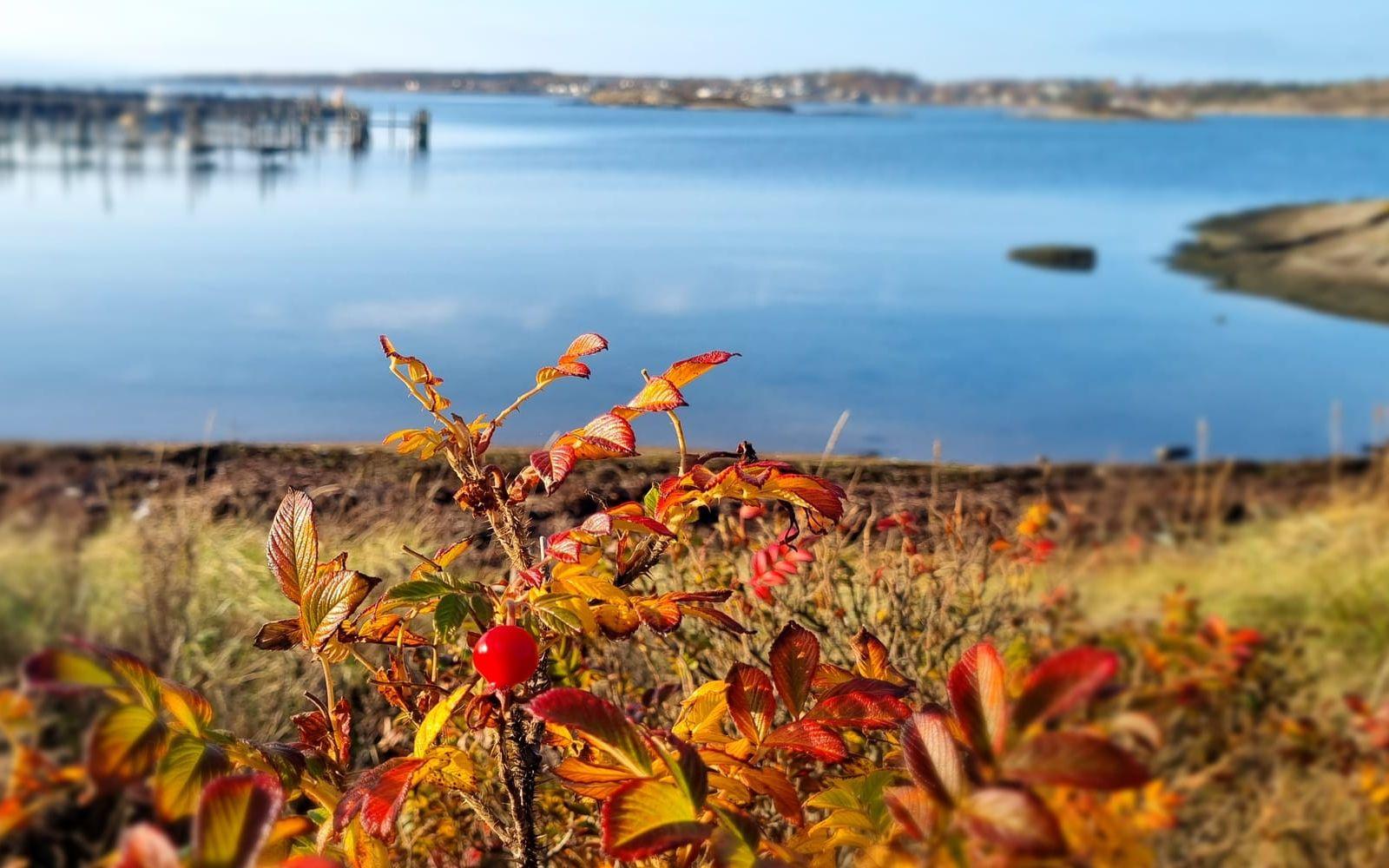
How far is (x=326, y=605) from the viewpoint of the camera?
0.70 metres

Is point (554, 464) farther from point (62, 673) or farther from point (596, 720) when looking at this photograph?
point (62, 673)

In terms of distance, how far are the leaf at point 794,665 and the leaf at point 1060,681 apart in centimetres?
32

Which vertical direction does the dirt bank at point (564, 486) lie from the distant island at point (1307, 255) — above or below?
below

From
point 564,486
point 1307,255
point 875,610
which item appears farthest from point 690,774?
point 1307,255

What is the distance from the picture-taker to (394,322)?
6.21 m

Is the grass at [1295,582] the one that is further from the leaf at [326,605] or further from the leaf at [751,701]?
the leaf at [326,605]

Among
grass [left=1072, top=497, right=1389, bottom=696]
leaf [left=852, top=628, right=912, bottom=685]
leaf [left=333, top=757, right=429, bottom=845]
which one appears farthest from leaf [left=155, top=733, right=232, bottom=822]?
grass [left=1072, top=497, right=1389, bottom=696]

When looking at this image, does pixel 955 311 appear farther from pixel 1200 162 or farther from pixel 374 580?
pixel 1200 162

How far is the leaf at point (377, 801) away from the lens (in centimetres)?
67

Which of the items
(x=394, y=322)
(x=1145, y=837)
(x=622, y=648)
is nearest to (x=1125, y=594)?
(x=1145, y=837)

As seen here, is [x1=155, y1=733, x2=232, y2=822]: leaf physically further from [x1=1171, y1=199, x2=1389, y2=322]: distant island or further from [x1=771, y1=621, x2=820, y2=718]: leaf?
[x1=1171, y1=199, x2=1389, y2=322]: distant island

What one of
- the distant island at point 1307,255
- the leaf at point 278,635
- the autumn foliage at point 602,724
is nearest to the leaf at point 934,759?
the autumn foliage at point 602,724

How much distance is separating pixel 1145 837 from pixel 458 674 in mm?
1321

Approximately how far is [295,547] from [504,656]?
168 mm
